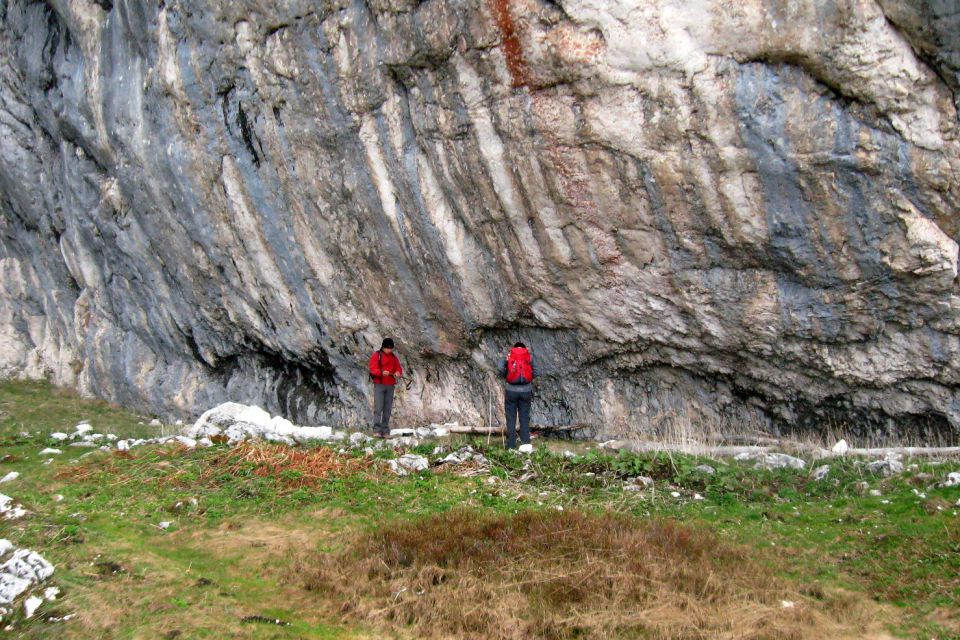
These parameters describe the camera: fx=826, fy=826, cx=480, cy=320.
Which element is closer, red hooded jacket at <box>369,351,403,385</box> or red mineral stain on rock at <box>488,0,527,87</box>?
red mineral stain on rock at <box>488,0,527,87</box>

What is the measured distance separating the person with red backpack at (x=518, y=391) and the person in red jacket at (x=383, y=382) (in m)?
2.00

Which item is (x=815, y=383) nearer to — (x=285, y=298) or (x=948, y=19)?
(x=948, y=19)

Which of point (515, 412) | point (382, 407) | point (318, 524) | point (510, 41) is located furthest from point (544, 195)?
point (318, 524)

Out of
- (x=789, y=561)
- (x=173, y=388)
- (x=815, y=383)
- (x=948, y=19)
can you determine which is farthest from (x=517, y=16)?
(x=173, y=388)

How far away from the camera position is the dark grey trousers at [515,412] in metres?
10.9

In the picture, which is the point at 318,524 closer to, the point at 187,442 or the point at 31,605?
the point at 31,605

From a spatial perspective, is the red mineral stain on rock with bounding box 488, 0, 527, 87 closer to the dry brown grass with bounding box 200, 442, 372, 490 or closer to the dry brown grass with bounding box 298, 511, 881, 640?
the dry brown grass with bounding box 200, 442, 372, 490

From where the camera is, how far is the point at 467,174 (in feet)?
34.9

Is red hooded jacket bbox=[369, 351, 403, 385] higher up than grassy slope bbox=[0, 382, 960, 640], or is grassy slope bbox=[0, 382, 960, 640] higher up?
red hooded jacket bbox=[369, 351, 403, 385]

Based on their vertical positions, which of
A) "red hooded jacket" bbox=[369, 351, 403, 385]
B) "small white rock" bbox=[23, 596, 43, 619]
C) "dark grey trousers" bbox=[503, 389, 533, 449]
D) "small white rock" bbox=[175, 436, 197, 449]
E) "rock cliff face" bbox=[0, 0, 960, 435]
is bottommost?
"small white rock" bbox=[23, 596, 43, 619]

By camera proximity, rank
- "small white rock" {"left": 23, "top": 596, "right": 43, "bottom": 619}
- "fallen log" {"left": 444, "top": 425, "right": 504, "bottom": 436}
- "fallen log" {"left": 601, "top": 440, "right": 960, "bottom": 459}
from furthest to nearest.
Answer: "fallen log" {"left": 444, "top": 425, "right": 504, "bottom": 436} → "fallen log" {"left": 601, "top": 440, "right": 960, "bottom": 459} → "small white rock" {"left": 23, "top": 596, "right": 43, "bottom": 619}

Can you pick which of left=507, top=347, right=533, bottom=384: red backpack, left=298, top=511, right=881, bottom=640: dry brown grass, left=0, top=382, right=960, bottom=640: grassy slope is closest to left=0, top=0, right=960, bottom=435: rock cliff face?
left=507, top=347, right=533, bottom=384: red backpack

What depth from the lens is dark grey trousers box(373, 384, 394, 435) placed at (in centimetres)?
1206

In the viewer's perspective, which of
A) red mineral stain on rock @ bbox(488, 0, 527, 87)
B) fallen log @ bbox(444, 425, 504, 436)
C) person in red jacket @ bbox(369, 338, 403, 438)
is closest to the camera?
red mineral stain on rock @ bbox(488, 0, 527, 87)
